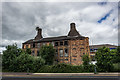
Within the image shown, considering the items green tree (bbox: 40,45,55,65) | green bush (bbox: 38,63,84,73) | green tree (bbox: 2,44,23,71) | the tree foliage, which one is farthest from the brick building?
green tree (bbox: 2,44,23,71)

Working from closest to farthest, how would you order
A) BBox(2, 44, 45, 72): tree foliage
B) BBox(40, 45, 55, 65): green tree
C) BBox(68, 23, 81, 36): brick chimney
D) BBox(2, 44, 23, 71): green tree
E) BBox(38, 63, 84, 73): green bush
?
BBox(38, 63, 84, 73): green bush < BBox(2, 44, 45, 72): tree foliage < BBox(2, 44, 23, 71): green tree < BBox(40, 45, 55, 65): green tree < BBox(68, 23, 81, 36): brick chimney

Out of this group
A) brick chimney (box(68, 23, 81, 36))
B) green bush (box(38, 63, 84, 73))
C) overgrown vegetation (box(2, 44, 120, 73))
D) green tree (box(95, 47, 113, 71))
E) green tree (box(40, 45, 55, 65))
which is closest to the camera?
green tree (box(95, 47, 113, 71))

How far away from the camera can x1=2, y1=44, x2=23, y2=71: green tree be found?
15702mm

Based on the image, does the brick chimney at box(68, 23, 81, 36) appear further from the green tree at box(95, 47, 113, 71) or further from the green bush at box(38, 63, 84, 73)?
the green bush at box(38, 63, 84, 73)

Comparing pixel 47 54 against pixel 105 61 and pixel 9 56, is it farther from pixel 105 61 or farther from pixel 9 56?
pixel 105 61

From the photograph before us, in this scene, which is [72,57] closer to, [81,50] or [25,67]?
[81,50]

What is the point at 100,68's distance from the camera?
46.8 ft

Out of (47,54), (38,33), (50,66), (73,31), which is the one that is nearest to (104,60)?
(50,66)

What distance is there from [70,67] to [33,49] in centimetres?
2179

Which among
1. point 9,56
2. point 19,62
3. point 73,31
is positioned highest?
point 73,31

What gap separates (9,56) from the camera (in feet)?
54.1

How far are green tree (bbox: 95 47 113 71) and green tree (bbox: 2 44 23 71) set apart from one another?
16077 millimetres

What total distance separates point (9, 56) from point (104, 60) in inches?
722

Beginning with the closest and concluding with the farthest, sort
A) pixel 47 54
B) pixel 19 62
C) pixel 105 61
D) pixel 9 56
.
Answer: pixel 105 61 < pixel 19 62 < pixel 9 56 < pixel 47 54
